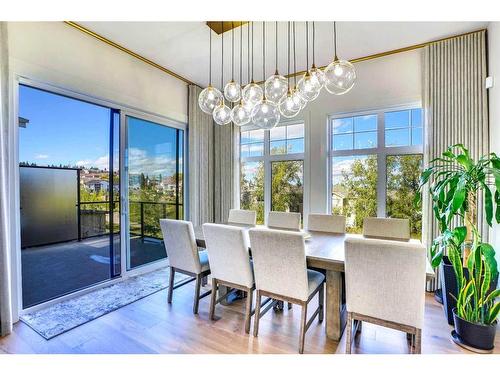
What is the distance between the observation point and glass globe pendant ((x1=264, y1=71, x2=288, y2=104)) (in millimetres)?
2418

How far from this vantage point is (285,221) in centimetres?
322

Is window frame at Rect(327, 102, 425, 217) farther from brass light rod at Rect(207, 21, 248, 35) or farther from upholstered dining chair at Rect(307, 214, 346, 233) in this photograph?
brass light rod at Rect(207, 21, 248, 35)

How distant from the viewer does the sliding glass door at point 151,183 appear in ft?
11.8

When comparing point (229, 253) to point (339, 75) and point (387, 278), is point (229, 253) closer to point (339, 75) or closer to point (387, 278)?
point (387, 278)

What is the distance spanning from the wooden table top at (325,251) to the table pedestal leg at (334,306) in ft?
0.68

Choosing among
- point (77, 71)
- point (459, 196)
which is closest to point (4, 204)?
point (77, 71)

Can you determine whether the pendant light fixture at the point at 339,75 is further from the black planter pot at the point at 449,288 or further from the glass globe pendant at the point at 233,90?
the black planter pot at the point at 449,288

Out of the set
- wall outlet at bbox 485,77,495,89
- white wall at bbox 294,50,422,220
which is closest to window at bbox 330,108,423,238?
white wall at bbox 294,50,422,220

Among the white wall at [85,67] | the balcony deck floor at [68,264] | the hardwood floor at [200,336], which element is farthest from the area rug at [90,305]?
the white wall at [85,67]

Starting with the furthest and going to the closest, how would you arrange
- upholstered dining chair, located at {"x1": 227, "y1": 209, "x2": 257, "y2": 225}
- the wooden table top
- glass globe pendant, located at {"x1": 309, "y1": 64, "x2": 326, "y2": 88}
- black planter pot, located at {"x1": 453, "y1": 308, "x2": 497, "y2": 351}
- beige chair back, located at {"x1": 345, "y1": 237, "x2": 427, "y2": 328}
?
upholstered dining chair, located at {"x1": 227, "y1": 209, "x2": 257, "y2": 225}, glass globe pendant, located at {"x1": 309, "y1": 64, "x2": 326, "y2": 88}, black planter pot, located at {"x1": 453, "y1": 308, "x2": 497, "y2": 351}, the wooden table top, beige chair back, located at {"x1": 345, "y1": 237, "x2": 427, "y2": 328}

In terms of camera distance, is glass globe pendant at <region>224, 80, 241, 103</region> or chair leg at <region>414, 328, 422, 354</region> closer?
chair leg at <region>414, 328, 422, 354</region>

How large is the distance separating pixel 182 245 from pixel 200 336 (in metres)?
0.84

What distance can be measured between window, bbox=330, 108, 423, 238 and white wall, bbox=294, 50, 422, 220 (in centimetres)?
16
